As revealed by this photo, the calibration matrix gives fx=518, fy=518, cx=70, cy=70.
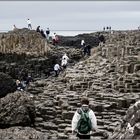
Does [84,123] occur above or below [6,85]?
above

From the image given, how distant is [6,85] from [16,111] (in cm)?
1842

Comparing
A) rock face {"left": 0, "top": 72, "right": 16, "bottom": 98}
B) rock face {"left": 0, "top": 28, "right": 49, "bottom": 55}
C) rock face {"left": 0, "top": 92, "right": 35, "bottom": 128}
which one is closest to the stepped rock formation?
rock face {"left": 0, "top": 92, "right": 35, "bottom": 128}

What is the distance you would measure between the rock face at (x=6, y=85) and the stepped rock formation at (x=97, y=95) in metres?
6.12

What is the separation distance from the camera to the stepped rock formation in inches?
709

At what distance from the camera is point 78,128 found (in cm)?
1186

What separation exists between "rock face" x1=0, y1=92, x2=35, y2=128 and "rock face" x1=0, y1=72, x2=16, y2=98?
1691cm

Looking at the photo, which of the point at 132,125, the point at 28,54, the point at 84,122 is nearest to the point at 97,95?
the point at 132,125

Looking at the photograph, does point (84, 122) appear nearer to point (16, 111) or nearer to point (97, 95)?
point (16, 111)

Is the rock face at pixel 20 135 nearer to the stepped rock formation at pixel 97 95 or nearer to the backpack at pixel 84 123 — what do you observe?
the stepped rock formation at pixel 97 95

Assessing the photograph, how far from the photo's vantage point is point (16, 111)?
18.8m

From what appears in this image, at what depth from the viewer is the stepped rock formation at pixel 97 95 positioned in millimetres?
17998

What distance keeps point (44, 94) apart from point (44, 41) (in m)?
21.0

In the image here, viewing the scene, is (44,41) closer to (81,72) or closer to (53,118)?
(81,72)

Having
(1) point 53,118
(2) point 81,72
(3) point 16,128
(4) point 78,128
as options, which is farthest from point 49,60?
(4) point 78,128
